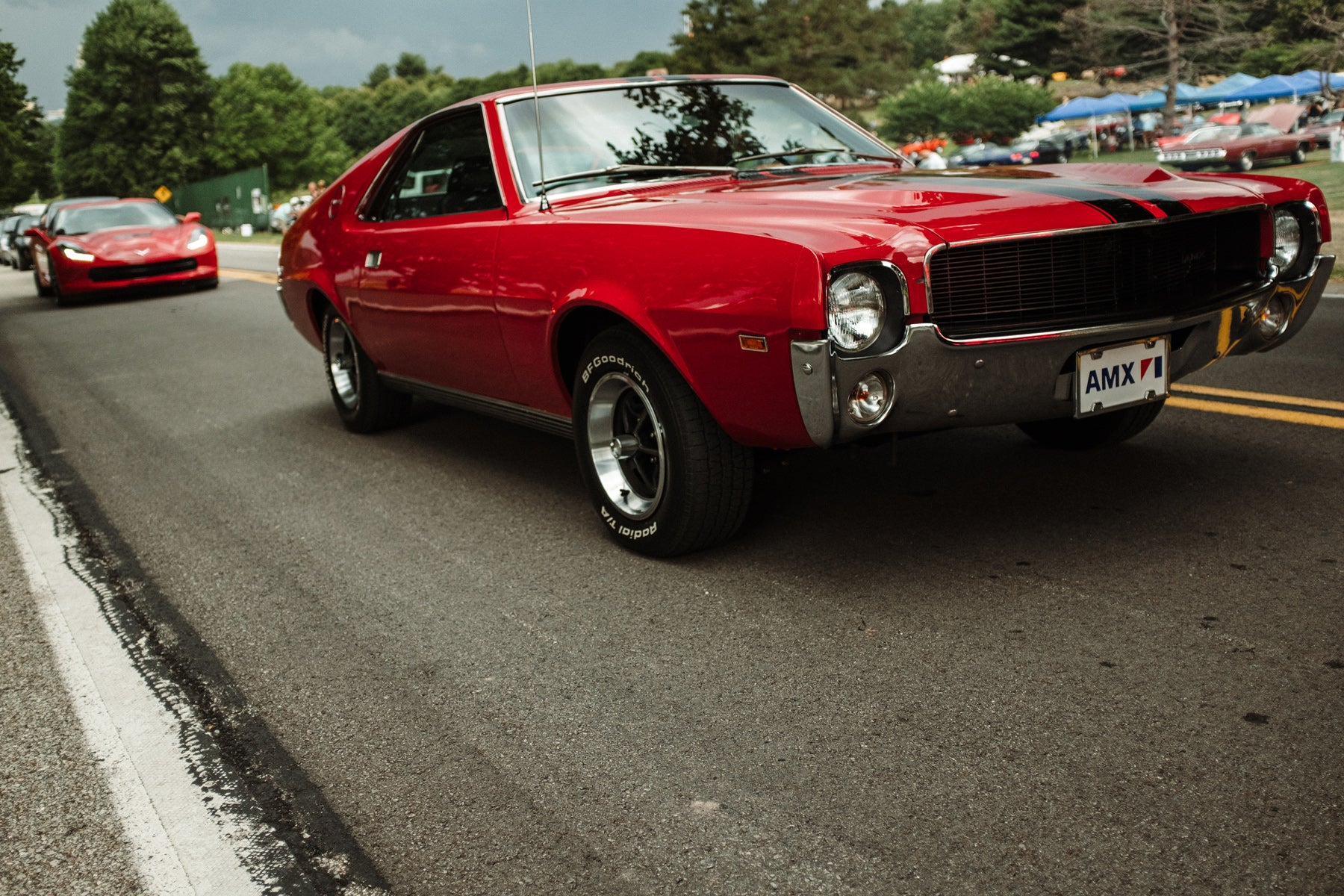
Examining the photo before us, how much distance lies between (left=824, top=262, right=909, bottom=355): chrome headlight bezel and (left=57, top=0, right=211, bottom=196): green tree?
3177 inches

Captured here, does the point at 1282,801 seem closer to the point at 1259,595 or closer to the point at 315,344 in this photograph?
the point at 1259,595

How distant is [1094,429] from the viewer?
462 centimetres

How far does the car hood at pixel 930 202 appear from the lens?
10.5 ft

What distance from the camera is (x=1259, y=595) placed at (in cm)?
321

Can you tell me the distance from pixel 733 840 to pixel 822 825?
167 millimetres

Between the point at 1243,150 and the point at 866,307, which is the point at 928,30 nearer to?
the point at 1243,150

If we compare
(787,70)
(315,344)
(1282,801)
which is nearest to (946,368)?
(1282,801)

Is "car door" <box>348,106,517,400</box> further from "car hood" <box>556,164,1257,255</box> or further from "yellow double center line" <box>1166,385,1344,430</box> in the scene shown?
"yellow double center line" <box>1166,385,1344,430</box>

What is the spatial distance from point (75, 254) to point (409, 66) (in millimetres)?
172454

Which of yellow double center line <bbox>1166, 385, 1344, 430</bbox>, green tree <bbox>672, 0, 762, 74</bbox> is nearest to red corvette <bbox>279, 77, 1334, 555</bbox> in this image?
yellow double center line <bbox>1166, 385, 1344, 430</bbox>

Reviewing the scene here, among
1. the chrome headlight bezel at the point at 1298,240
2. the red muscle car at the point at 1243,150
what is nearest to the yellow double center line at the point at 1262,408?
the chrome headlight bezel at the point at 1298,240

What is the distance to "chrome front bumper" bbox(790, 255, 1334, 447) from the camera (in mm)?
3109

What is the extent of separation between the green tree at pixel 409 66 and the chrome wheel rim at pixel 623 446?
597ft

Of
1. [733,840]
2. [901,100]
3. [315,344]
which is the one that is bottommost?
[733,840]
